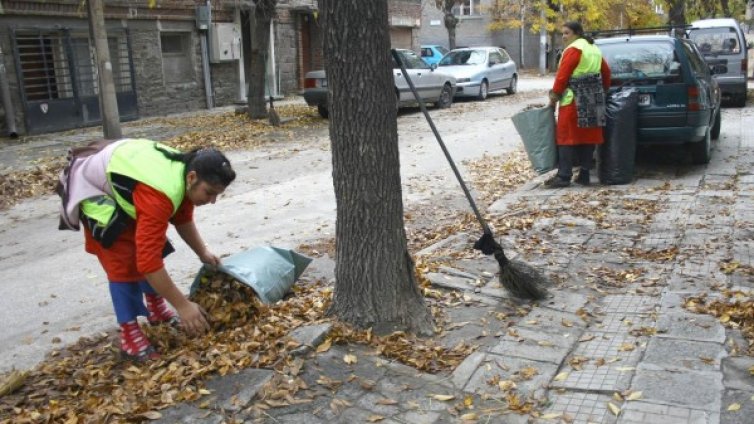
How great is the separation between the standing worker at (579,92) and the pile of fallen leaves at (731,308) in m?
3.79

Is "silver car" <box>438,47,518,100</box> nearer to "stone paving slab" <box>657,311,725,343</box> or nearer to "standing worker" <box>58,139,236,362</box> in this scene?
"stone paving slab" <box>657,311,725,343</box>

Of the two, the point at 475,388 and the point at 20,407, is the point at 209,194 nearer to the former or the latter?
the point at 20,407

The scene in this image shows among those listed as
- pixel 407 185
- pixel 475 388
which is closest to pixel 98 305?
pixel 475 388

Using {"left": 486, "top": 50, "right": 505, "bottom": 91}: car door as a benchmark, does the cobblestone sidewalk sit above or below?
below

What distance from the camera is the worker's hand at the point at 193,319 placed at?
3728mm

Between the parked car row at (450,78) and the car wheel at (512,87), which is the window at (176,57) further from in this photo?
the car wheel at (512,87)

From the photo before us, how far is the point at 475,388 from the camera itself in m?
3.60

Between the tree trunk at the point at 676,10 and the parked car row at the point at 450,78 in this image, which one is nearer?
the parked car row at the point at 450,78

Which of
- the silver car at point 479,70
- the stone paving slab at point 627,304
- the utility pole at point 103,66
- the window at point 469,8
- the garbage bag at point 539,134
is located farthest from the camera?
the window at point 469,8

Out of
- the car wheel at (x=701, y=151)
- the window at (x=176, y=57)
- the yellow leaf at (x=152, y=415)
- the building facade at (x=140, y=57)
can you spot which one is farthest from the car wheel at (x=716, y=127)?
the window at (x=176, y=57)

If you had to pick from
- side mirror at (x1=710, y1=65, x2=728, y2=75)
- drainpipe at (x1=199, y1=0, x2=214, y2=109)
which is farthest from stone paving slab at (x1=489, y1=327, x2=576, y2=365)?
drainpipe at (x1=199, y1=0, x2=214, y2=109)

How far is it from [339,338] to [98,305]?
233 centimetres

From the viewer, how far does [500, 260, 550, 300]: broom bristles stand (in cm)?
477

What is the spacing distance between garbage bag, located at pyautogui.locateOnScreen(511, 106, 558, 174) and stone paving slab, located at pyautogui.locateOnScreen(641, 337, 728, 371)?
4757mm
